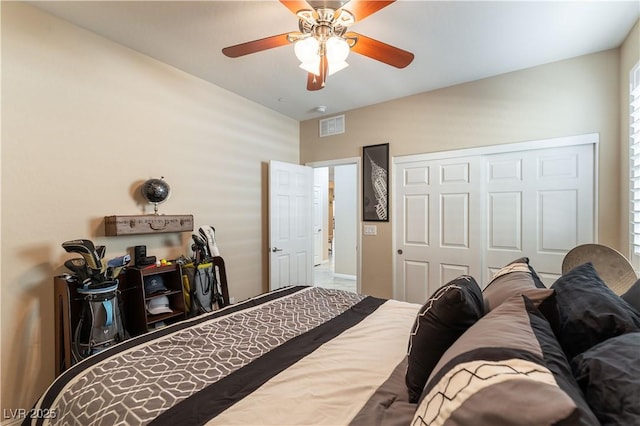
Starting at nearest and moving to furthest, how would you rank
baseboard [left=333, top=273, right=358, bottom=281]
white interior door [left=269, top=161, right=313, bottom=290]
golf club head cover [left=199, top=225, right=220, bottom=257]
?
golf club head cover [left=199, top=225, right=220, bottom=257], white interior door [left=269, top=161, right=313, bottom=290], baseboard [left=333, top=273, right=358, bottom=281]

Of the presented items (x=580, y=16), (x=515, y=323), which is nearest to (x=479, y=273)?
(x=580, y=16)

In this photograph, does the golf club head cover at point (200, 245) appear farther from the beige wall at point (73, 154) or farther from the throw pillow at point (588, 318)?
the throw pillow at point (588, 318)

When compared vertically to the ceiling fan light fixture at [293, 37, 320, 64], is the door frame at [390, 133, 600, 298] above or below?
below

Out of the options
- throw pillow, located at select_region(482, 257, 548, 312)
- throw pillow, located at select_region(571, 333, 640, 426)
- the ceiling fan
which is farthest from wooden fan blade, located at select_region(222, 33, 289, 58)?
throw pillow, located at select_region(571, 333, 640, 426)

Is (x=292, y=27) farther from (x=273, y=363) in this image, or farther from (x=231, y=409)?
(x=231, y=409)

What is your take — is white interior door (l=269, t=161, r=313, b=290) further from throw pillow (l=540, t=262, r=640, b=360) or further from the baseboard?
throw pillow (l=540, t=262, r=640, b=360)

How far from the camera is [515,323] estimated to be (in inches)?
30.5

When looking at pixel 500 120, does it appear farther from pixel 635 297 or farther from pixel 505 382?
pixel 505 382

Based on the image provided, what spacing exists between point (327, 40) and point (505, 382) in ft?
5.81

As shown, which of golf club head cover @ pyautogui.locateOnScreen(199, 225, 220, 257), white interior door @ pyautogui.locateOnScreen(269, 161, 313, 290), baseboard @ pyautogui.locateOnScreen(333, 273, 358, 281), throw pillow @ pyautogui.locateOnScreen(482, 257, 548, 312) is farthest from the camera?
baseboard @ pyautogui.locateOnScreen(333, 273, 358, 281)

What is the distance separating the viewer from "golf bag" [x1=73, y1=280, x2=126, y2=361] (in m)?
1.92

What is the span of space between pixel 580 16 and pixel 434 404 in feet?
9.09

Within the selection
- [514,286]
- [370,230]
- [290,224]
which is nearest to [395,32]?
[514,286]

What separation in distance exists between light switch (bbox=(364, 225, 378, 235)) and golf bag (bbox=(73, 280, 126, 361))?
2.72 m
